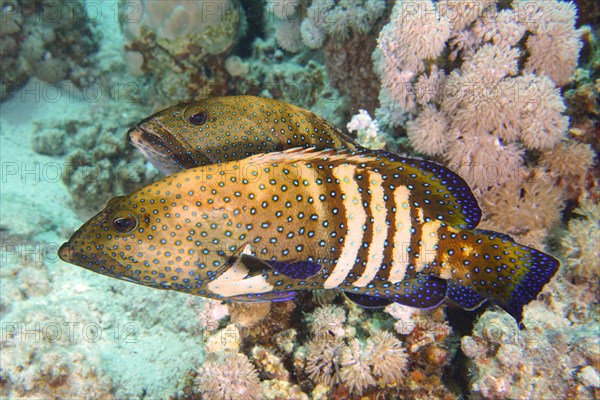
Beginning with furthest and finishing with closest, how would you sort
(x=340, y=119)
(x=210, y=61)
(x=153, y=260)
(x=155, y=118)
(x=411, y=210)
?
1. (x=210, y=61)
2. (x=340, y=119)
3. (x=155, y=118)
4. (x=411, y=210)
5. (x=153, y=260)

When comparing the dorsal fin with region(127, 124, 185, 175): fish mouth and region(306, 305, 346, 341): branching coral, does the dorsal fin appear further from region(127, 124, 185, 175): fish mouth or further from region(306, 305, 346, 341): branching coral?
region(127, 124, 185, 175): fish mouth

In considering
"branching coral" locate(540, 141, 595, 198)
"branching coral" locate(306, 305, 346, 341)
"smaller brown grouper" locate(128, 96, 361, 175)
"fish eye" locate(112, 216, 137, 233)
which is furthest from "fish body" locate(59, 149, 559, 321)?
"branching coral" locate(540, 141, 595, 198)

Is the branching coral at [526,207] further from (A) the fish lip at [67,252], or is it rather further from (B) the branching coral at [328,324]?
(A) the fish lip at [67,252]

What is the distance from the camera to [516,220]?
4.39 metres

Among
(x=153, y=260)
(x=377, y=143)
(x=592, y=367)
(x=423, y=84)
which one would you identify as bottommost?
(x=592, y=367)

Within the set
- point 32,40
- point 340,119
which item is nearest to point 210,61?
point 340,119

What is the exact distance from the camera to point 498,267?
10.4 ft

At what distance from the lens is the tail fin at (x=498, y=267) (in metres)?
3.09

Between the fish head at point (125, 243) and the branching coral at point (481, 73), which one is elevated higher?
the branching coral at point (481, 73)

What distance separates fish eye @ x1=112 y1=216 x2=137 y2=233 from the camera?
2.65m

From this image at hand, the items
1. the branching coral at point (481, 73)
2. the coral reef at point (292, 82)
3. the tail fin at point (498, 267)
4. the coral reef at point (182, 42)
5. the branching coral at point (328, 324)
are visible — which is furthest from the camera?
the coral reef at point (182, 42)

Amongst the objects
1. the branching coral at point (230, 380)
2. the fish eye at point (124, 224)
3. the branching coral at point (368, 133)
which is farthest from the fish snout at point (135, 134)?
the branching coral at point (368, 133)

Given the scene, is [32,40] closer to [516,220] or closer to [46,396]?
[46,396]

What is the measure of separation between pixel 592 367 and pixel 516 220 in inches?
61.6
